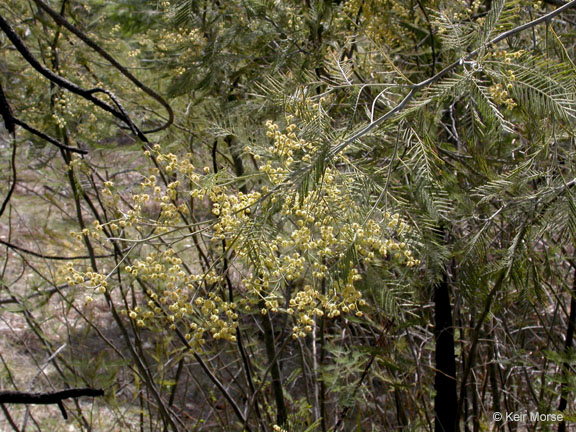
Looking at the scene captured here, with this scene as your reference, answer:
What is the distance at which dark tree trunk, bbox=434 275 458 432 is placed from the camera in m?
1.76

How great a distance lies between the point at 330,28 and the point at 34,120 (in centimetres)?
136

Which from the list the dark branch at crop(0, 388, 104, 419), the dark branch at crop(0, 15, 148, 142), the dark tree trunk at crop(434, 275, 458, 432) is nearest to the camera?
the dark branch at crop(0, 388, 104, 419)

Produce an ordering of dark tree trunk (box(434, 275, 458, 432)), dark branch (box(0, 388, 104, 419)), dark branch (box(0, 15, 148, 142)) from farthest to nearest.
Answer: dark tree trunk (box(434, 275, 458, 432)) < dark branch (box(0, 15, 148, 142)) < dark branch (box(0, 388, 104, 419))

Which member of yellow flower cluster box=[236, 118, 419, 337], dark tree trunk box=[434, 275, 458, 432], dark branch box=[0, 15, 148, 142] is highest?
dark branch box=[0, 15, 148, 142]

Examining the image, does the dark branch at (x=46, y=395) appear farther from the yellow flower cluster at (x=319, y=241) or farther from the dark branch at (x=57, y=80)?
the dark branch at (x=57, y=80)

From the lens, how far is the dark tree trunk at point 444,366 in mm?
1758

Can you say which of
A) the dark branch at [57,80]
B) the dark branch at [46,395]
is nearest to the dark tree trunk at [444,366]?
the dark branch at [57,80]

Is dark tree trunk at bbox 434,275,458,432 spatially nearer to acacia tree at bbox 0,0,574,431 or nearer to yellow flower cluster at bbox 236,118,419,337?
acacia tree at bbox 0,0,574,431

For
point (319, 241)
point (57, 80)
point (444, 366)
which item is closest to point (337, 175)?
point (319, 241)

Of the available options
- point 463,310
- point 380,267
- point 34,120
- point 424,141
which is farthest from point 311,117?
point 34,120

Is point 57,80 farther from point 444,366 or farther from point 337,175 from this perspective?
point 444,366

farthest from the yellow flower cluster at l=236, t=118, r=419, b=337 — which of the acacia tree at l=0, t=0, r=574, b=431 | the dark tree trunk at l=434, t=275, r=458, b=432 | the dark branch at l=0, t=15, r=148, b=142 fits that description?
the dark tree trunk at l=434, t=275, r=458, b=432

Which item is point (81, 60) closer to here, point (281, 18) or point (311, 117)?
point (281, 18)

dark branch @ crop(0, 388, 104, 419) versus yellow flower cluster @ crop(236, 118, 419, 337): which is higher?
yellow flower cluster @ crop(236, 118, 419, 337)
